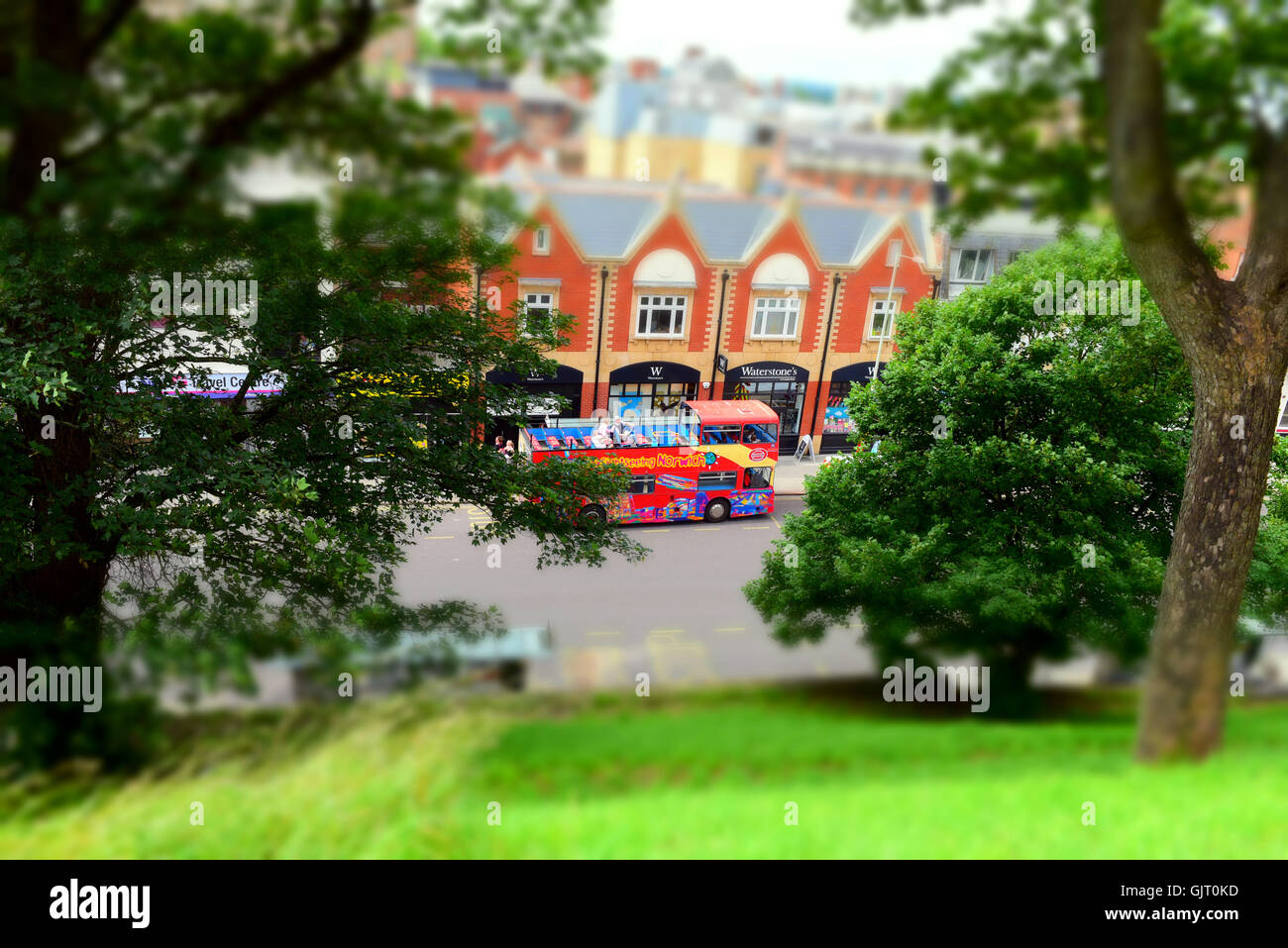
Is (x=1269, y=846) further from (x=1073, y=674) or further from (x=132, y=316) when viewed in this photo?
(x=132, y=316)

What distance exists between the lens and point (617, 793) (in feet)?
19.3

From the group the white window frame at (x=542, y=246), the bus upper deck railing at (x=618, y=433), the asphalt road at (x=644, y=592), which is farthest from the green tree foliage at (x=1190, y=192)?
the bus upper deck railing at (x=618, y=433)

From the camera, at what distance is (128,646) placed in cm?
730

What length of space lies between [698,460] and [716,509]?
1.72 m

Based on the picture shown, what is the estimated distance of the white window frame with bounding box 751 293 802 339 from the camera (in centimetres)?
2733

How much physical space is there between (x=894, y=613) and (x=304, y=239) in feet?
26.8

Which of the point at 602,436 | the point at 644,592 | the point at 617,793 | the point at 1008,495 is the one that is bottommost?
the point at 644,592

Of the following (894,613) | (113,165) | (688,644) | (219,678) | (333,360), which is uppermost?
(113,165)

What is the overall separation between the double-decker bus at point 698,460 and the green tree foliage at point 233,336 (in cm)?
1209

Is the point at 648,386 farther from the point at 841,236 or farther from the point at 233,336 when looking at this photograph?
the point at 233,336

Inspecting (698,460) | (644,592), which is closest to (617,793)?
(644,592)

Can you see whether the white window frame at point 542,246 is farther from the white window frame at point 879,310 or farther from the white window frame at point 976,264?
the white window frame at point 976,264

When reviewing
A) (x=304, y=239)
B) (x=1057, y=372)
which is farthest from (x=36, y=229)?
(x=1057, y=372)

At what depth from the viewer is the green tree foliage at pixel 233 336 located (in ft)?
23.0
